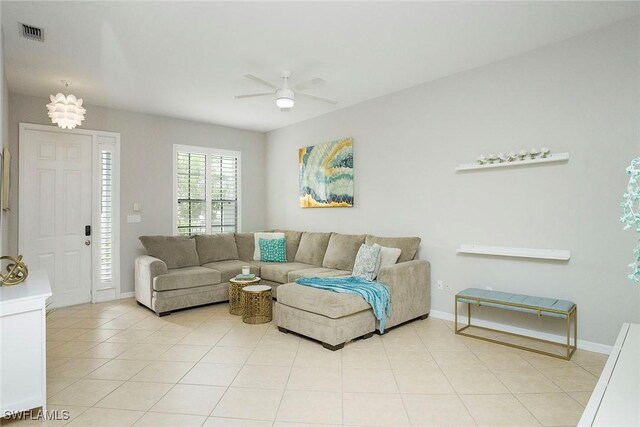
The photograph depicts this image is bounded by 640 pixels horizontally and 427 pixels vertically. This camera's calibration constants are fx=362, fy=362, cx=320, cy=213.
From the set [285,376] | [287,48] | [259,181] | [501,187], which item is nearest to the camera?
[285,376]

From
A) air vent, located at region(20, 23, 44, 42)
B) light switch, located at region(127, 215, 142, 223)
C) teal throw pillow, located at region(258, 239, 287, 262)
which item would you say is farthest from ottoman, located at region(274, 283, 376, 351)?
air vent, located at region(20, 23, 44, 42)

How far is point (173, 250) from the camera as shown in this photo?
194 inches

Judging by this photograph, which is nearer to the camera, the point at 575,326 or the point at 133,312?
the point at 575,326

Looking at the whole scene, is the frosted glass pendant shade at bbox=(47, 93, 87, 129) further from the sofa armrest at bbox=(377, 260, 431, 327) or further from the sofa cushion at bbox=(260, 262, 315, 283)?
the sofa armrest at bbox=(377, 260, 431, 327)

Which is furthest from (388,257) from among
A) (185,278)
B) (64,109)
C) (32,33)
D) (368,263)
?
(32,33)

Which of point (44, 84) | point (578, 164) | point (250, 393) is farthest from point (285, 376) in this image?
point (44, 84)

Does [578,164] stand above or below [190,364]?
above

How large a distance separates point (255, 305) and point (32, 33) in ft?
10.4

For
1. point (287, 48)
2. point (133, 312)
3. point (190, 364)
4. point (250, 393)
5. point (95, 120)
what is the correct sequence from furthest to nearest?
point (95, 120)
point (133, 312)
point (287, 48)
point (190, 364)
point (250, 393)

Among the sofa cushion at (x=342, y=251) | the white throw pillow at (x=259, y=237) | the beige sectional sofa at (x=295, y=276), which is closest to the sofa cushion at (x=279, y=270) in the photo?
the beige sectional sofa at (x=295, y=276)

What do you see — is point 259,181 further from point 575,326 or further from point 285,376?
point 575,326

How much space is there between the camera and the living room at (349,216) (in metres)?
2.47

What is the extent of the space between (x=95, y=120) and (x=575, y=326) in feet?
19.8

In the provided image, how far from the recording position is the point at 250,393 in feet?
8.11
